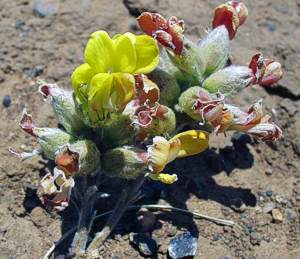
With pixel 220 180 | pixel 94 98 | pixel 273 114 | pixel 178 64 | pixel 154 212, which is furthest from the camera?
pixel 273 114

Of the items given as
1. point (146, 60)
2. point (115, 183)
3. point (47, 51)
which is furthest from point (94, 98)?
point (47, 51)

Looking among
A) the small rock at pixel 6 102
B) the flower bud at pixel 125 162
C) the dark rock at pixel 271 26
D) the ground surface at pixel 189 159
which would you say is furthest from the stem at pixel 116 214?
the dark rock at pixel 271 26

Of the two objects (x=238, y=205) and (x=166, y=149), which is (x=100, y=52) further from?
(x=238, y=205)

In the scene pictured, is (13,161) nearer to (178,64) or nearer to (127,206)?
(127,206)

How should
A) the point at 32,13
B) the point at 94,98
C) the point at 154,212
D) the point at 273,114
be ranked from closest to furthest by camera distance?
the point at 94,98, the point at 154,212, the point at 273,114, the point at 32,13

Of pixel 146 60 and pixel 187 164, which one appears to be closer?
pixel 146 60

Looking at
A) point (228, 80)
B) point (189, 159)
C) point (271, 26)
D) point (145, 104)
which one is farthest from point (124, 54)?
point (271, 26)

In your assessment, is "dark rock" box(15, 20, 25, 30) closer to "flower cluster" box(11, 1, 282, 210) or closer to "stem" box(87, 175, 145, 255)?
"flower cluster" box(11, 1, 282, 210)
